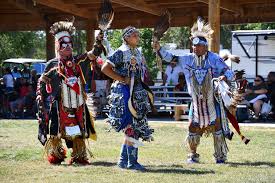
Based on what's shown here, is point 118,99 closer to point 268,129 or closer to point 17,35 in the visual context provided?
point 268,129

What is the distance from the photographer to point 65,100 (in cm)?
813

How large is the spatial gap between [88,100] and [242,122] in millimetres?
6502

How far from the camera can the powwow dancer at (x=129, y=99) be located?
761 cm

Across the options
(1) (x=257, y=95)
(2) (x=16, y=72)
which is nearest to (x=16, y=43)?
(2) (x=16, y=72)

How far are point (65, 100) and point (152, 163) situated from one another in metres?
1.36

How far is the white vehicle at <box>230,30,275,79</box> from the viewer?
774 inches

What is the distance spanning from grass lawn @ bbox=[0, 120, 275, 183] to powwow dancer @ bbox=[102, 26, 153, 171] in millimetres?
297

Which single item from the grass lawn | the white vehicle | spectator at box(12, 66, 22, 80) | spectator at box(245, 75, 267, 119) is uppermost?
the white vehicle

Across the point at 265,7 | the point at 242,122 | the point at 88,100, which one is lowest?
the point at 242,122

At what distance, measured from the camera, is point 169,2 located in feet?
59.4

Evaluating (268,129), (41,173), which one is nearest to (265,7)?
(268,129)

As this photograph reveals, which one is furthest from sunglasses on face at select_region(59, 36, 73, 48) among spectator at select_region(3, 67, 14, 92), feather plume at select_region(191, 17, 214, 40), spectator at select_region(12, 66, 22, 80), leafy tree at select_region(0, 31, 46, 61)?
leafy tree at select_region(0, 31, 46, 61)

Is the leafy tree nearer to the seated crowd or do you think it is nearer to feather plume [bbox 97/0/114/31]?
the seated crowd

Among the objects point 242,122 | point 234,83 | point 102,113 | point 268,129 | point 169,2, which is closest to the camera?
point 234,83
